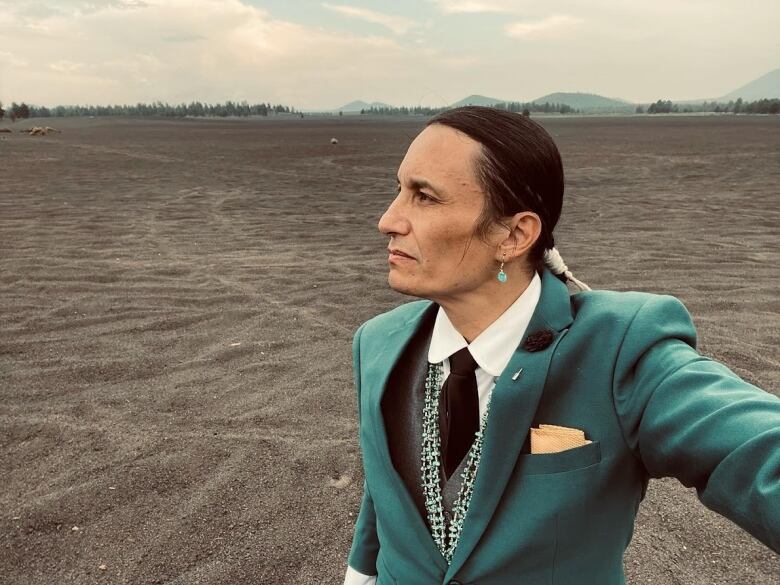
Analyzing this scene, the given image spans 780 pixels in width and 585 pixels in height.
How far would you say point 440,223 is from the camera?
4.39 feet

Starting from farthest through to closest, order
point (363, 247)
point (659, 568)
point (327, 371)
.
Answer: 1. point (363, 247)
2. point (327, 371)
3. point (659, 568)

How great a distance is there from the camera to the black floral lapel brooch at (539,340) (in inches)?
48.2

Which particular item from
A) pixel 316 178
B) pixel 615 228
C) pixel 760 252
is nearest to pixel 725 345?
pixel 760 252

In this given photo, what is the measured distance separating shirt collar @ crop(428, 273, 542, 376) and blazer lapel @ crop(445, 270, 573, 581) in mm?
89

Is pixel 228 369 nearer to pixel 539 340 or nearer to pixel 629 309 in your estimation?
pixel 539 340

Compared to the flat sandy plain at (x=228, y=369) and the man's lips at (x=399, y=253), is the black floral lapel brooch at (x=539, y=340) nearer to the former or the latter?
the man's lips at (x=399, y=253)

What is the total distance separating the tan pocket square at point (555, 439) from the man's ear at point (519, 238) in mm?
398

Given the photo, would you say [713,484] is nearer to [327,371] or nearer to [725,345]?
[327,371]

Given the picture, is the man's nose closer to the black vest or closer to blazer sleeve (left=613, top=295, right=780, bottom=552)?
the black vest

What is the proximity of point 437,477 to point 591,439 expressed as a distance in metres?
0.37

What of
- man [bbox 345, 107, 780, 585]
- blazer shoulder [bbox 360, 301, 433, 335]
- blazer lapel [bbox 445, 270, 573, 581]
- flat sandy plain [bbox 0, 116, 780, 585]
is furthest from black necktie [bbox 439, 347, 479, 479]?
flat sandy plain [bbox 0, 116, 780, 585]

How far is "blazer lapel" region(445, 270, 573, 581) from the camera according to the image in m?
1.19

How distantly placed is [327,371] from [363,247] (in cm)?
485

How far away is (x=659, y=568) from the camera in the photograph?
2.93m
